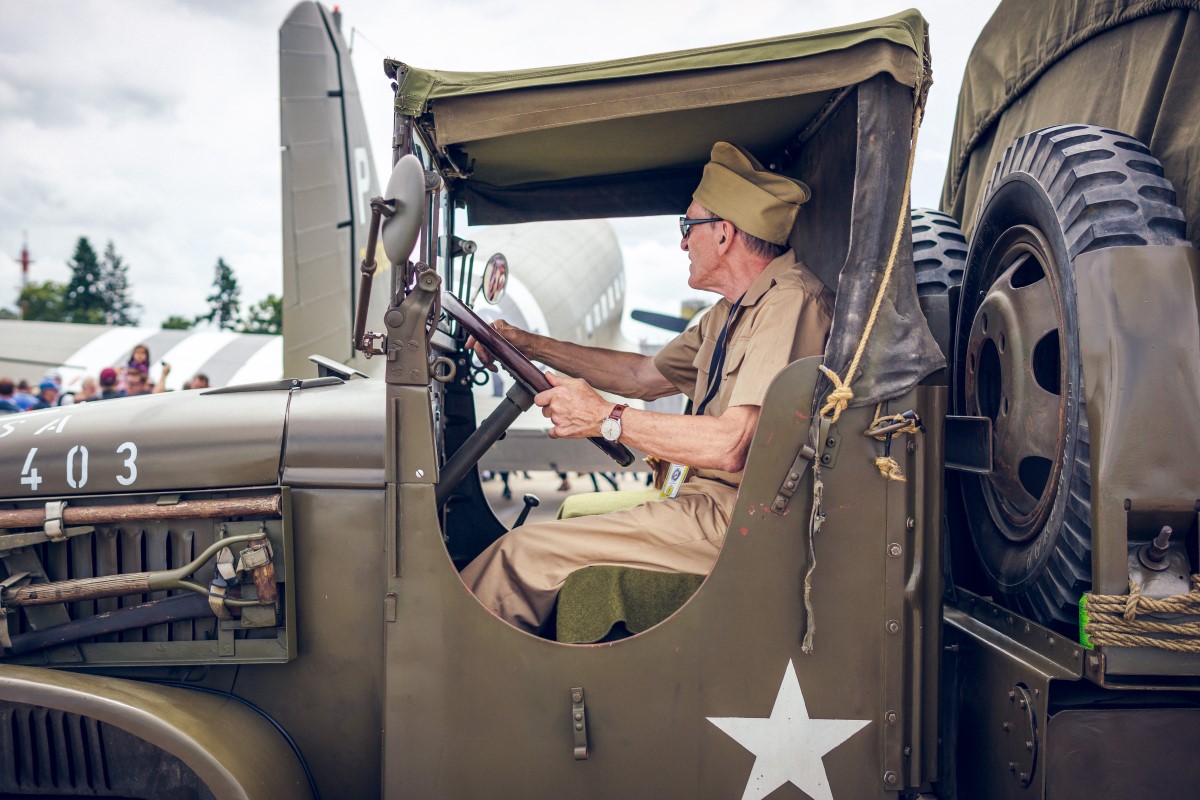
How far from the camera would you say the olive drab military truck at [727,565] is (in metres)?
1.76

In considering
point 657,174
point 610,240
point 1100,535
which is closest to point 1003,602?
point 1100,535

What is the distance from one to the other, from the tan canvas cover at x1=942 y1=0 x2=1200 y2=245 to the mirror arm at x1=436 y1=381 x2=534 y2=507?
179 cm

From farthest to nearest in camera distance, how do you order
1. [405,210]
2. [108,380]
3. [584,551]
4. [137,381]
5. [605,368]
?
[108,380], [137,381], [605,368], [584,551], [405,210]

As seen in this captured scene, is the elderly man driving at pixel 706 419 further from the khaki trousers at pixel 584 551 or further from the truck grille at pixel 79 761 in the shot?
the truck grille at pixel 79 761

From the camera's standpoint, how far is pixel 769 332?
2.23 m

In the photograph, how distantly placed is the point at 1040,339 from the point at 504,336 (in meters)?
1.67

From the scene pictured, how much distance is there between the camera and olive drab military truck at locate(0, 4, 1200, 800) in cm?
176

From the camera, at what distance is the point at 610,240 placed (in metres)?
19.6

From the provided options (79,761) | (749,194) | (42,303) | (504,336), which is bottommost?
(79,761)

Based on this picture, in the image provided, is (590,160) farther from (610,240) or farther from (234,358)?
(234,358)

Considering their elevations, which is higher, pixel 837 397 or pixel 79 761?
pixel 837 397

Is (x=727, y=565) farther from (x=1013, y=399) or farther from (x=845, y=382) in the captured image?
(x=1013, y=399)

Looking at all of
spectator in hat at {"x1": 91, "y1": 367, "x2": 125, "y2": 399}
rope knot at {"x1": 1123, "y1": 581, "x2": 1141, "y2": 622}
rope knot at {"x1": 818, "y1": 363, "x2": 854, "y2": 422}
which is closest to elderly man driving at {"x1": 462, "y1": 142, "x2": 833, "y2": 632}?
rope knot at {"x1": 818, "y1": 363, "x2": 854, "y2": 422}

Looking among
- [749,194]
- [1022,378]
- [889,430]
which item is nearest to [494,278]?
[749,194]
